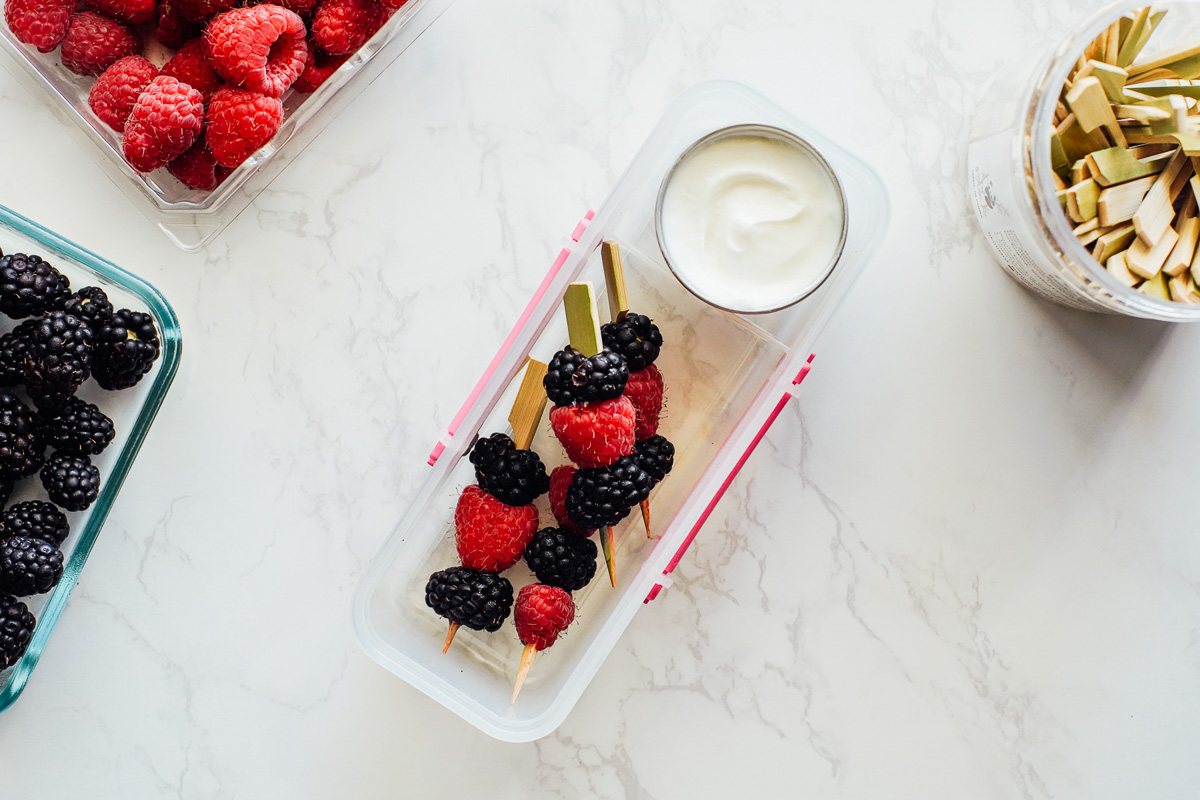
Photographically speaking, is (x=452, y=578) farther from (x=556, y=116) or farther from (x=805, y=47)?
(x=805, y=47)

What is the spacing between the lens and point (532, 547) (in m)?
0.86

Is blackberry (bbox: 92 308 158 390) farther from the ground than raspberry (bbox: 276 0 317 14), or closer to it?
closer to it

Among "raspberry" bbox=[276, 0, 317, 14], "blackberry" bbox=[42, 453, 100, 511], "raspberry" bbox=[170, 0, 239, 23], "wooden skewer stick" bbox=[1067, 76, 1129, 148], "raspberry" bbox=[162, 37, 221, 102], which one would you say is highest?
"wooden skewer stick" bbox=[1067, 76, 1129, 148]

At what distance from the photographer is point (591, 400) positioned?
2.57 ft

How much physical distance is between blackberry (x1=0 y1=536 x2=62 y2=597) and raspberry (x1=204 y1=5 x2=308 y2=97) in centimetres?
53

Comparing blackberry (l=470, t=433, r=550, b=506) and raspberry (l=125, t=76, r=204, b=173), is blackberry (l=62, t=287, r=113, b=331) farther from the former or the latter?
blackberry (l=470, t=433, r=550, b=506)

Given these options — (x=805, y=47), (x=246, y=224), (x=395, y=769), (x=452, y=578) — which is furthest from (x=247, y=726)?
(x=805, y=47)

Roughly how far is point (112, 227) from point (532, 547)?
624 mm

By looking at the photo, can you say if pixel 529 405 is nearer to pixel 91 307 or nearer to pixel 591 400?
pixel 591 400

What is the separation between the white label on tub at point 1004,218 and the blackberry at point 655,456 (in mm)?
425

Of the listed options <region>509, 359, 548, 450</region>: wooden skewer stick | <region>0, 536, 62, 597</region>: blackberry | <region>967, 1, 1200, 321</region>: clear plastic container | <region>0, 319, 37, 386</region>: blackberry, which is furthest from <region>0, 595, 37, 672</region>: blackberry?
<region>967, 1, 1200, 321</region>: clear plastic container

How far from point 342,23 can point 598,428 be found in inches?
20.1

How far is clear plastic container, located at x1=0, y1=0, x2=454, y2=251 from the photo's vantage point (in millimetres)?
885

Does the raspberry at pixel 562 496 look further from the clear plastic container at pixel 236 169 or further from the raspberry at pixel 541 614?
the clear plastic container at pixel 236 169
